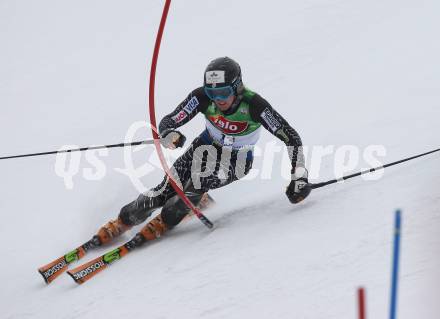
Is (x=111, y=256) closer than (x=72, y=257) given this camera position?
Yes

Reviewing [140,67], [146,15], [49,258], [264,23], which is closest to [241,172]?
[49,258]

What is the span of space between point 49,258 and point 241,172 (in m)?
2.11

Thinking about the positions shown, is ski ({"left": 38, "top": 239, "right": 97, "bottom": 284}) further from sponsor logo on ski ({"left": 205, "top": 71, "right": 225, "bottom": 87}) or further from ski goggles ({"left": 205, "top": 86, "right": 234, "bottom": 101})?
sponsor logo on ski ({"left": 205, "top": 71, "right": 225, "bottom": 87})

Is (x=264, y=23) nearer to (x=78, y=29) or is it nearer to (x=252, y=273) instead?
(x=78, y=29)

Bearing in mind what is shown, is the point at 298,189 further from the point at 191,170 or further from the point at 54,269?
the point at 54,269

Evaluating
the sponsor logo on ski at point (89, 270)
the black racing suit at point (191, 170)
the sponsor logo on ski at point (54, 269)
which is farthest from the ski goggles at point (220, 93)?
the sponsor logo on ski at point (54, 269)

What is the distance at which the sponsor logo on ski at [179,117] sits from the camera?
17.9 feet

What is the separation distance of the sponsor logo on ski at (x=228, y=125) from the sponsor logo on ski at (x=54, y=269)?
1904 mm

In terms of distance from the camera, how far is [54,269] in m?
5.41

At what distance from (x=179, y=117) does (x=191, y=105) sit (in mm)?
180

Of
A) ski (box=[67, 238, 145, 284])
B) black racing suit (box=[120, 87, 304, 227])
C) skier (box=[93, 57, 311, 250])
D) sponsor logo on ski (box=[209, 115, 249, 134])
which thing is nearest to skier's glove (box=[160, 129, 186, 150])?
skier (box=[93, 57, 311, 250])

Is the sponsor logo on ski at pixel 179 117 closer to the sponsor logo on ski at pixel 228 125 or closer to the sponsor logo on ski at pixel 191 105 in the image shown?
the sponsor logo on ski at pixel 191 105

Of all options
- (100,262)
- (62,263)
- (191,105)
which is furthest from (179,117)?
(62,263)

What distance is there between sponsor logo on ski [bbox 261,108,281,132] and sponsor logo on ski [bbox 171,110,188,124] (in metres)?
0.81
